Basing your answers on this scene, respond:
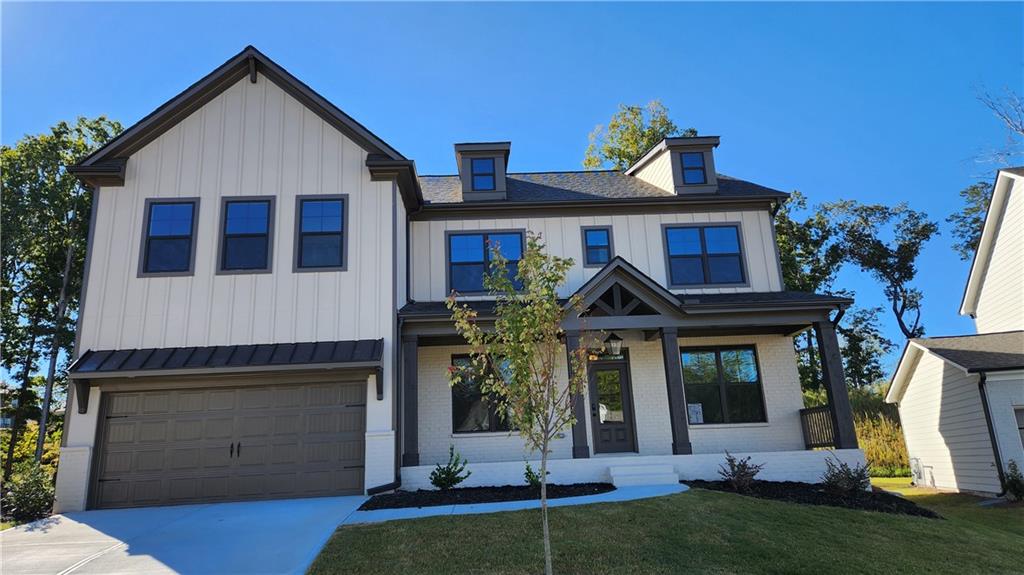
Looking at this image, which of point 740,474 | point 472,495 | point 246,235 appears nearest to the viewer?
point 472,495

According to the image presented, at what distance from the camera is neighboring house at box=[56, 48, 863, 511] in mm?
10211

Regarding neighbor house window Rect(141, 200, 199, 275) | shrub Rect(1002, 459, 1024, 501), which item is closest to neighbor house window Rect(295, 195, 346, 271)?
neighbor house window Rect(141, 200, 199, 275)

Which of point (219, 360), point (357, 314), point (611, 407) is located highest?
point (357, 314)

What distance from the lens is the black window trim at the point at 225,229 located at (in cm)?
1110

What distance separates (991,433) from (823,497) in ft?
19.1

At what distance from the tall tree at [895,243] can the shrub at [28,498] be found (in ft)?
95.0

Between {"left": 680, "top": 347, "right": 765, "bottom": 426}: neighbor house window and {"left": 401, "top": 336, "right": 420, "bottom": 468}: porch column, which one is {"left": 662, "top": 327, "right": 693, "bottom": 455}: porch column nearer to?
{"left": 680, "top": 347, "right": 765, "bottom": 426}: neighbor house window

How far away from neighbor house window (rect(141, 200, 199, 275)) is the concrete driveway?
4.57 meters

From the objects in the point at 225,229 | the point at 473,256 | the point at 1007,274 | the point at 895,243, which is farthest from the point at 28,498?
the point at 895,243

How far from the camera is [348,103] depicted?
1256cm

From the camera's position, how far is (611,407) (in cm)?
1314

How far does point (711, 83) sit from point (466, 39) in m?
8.36

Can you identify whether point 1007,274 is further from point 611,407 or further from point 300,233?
point 300,233

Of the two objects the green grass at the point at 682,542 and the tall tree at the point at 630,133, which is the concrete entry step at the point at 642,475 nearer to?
the green grass at the point at 682,542
